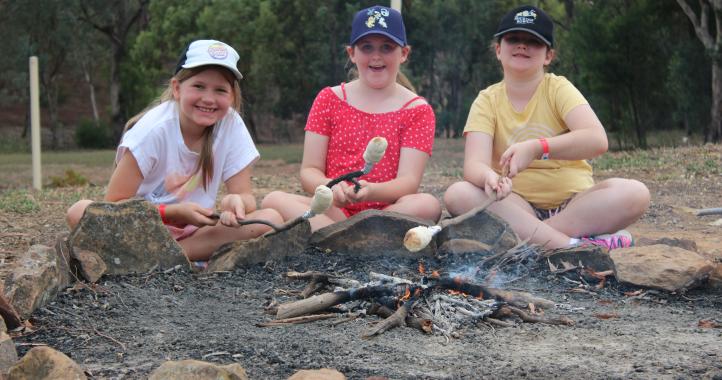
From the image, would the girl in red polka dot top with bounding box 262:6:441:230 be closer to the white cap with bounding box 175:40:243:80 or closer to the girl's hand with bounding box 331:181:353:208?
the girl's hand with bounding box 331:181:353:208

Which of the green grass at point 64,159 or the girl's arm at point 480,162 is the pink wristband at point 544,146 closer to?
the girl's arm at point 480,162

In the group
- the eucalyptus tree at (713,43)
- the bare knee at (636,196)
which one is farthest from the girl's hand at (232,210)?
the eucalyptus tree at (713,43)

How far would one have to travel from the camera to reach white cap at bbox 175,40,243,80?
341 cm

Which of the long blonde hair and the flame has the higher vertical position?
the long blonde hair

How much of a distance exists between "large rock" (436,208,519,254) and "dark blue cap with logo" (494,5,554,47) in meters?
0.75

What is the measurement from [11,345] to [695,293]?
7.32ft

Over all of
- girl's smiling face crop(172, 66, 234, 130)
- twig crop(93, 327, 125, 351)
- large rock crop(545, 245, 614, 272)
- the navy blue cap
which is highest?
the navy blue cap

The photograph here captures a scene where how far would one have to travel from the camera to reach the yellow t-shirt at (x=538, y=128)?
3742 mm

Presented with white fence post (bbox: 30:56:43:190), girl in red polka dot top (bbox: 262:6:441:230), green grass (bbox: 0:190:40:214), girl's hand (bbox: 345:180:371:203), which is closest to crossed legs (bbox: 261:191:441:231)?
girl in red polka dot top (bbox: 262:6:441:230)

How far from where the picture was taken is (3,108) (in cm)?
3362

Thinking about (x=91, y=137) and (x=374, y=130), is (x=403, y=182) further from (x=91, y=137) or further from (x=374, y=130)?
(x=91, y=137)

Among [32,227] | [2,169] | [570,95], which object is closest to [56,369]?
[570,95]

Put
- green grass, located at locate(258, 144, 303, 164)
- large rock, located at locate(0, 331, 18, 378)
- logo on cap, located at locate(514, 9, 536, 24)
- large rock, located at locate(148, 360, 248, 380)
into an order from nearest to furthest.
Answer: large rock, located at locate(148, 360, 248, 380) → large rock, located at locate(0, 331, 18, 378) → logo on cap, located at locate(514, 9, 536, 24) → green grass, located at locate(258, 144, 303, 164)

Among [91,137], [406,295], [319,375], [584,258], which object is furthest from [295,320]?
[91,137]
